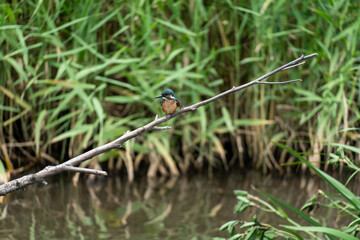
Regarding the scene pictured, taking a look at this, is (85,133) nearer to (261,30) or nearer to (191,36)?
(191,36)

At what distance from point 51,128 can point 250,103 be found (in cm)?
136

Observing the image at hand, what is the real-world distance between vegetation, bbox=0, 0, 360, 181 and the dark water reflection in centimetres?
17

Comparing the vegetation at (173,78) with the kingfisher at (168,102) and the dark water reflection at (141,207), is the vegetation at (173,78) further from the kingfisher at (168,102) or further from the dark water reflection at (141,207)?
the kingfisher at (168,102)

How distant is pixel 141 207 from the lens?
2994 millimetres

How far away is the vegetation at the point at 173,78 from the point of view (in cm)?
328

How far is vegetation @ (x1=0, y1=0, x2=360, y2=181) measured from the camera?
3.28 meters

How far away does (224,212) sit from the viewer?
2.88 m

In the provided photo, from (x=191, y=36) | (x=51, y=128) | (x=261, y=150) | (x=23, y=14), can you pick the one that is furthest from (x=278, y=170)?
(x=23, y=14)

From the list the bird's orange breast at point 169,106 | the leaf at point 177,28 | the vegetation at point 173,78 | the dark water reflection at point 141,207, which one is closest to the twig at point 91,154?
the bird's orange breast at point 169,106

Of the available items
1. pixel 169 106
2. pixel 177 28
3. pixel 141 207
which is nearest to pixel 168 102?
pixel 169 106

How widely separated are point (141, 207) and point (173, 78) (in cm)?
83

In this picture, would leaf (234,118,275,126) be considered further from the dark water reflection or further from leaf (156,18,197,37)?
leaf (156,18,197,37)

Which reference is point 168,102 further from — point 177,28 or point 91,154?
point 177,28

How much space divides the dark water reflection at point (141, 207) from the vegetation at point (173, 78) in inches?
6.8
